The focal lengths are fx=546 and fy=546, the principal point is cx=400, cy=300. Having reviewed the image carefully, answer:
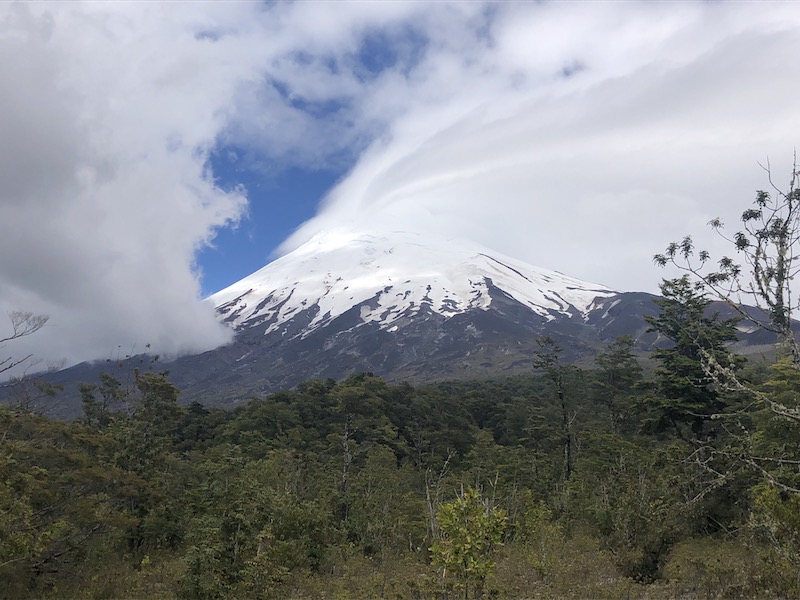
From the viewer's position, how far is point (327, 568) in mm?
12984

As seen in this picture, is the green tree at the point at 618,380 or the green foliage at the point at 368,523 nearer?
the green foliage at the point at 368,523

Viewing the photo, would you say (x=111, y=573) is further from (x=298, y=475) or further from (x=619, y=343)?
(x=619, y=343)

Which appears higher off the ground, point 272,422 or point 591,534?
point 272,422

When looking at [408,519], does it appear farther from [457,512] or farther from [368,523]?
[457,512]

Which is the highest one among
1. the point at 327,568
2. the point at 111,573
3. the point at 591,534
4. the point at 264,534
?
the point at 264,534

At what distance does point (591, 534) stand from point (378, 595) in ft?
27.0

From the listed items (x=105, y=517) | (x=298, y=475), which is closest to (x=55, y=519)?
(x=105, y=517)

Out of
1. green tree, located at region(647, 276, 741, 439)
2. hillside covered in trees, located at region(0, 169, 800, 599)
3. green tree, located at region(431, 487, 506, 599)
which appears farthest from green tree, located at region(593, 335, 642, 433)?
green tree, located at region(431, 487, 506, 599)

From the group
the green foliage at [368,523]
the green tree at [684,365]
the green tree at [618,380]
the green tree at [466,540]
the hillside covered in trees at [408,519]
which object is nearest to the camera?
the green tree at [466,540]

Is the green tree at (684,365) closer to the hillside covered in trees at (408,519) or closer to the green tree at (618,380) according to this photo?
the hillside covered in trees at (408,519)

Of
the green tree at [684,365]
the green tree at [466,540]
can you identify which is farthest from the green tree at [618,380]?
the green tree at [466,540]

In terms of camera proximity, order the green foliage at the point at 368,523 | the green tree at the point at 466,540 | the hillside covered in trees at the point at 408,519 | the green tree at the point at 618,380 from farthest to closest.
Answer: the green tree at the point at 618,380, the green foliage at the point at 368,523, the hillside covered in trees at the point at 408,519, the green tree at the point at 466,540

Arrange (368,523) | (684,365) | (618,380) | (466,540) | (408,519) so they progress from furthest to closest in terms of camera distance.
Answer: (618,380) < (684,365) < (408,519) < (368,523) < (466,540)

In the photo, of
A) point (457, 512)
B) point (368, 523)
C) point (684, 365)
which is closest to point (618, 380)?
point (684, 365)
